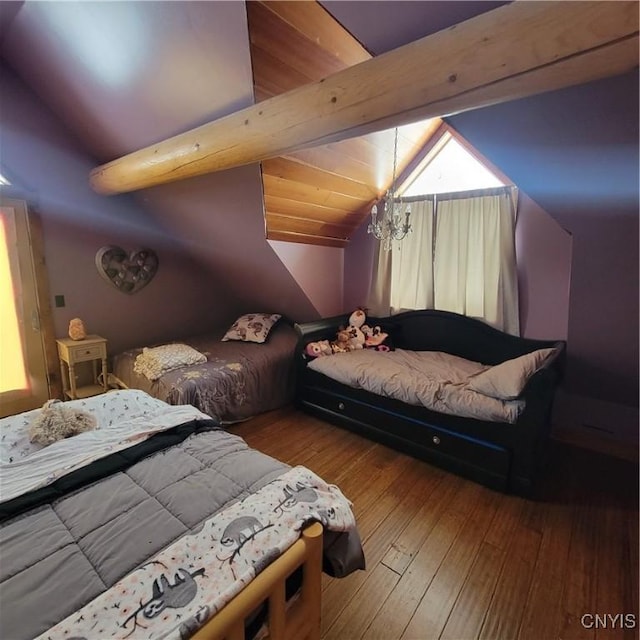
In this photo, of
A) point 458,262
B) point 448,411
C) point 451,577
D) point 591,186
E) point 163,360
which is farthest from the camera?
point 458,262

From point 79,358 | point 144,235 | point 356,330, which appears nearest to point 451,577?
point 356,330

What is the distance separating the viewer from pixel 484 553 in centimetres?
168

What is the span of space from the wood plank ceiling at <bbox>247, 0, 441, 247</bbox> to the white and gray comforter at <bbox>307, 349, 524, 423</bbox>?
1211mm

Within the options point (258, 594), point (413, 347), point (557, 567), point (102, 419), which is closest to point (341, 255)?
point (413, 347)

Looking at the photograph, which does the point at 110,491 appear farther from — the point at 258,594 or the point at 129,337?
the point at 129,337

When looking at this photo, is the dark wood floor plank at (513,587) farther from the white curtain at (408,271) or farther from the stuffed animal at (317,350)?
the white curtain at (408,271)

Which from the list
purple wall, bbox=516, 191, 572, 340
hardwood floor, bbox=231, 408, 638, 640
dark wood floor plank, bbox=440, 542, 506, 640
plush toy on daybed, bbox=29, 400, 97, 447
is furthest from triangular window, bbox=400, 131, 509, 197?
plush toy on daybed, bbox=29, 400, 97, 447

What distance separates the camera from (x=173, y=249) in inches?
150

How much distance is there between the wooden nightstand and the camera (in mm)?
3002

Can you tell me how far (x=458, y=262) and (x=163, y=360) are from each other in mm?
2663

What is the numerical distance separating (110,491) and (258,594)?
673 mm

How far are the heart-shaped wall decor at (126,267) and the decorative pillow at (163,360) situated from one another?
34.2 inches

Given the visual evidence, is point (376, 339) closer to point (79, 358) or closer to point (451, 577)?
point (451, 577)

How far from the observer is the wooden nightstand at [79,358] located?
3.00m
